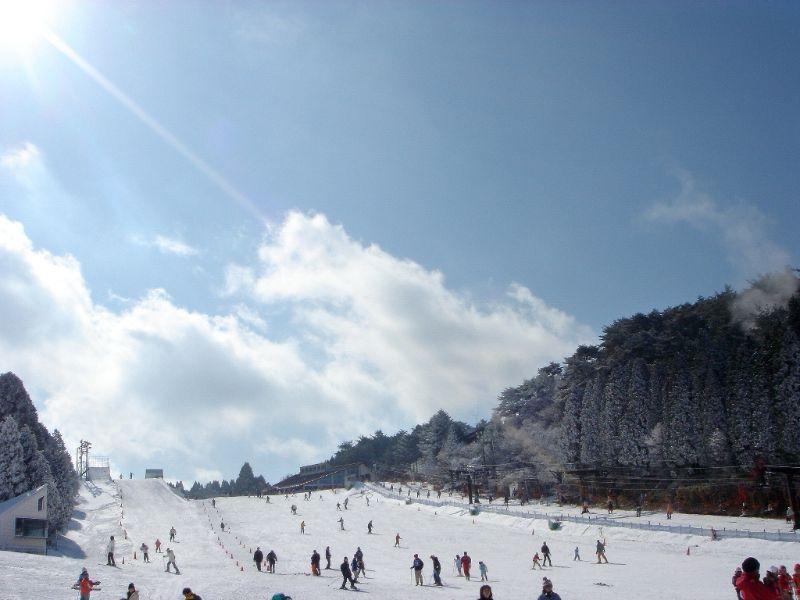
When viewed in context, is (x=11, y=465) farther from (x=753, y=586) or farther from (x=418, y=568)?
(x=753, y=586)

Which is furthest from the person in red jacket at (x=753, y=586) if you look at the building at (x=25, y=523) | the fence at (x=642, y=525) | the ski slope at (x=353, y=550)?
the building at (x=25, y=523)

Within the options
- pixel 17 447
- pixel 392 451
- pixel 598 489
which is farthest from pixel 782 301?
pixel 392 451

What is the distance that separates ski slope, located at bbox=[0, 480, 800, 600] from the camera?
2608 centimetres

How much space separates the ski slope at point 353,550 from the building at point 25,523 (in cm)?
194

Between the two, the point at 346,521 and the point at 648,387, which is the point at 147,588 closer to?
the point at 346,521

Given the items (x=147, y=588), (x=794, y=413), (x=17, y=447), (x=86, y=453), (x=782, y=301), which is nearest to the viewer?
(x=147, y=588)

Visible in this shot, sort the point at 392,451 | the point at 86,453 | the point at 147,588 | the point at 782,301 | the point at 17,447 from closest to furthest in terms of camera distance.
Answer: the point at 147,588
the point at 17,447
the point at 782,301
the point at 86,453
the point at 392,451

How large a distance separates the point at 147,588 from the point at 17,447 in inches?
941

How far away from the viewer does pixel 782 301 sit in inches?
2261

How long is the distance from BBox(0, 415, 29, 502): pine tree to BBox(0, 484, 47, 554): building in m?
4.81

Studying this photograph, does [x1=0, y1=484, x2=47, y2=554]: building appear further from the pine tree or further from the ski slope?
the pine tree

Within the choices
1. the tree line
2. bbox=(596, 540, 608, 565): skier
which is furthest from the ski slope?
the tree line

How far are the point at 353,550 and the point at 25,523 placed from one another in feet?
61.3

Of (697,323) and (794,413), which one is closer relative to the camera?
(794,413)
